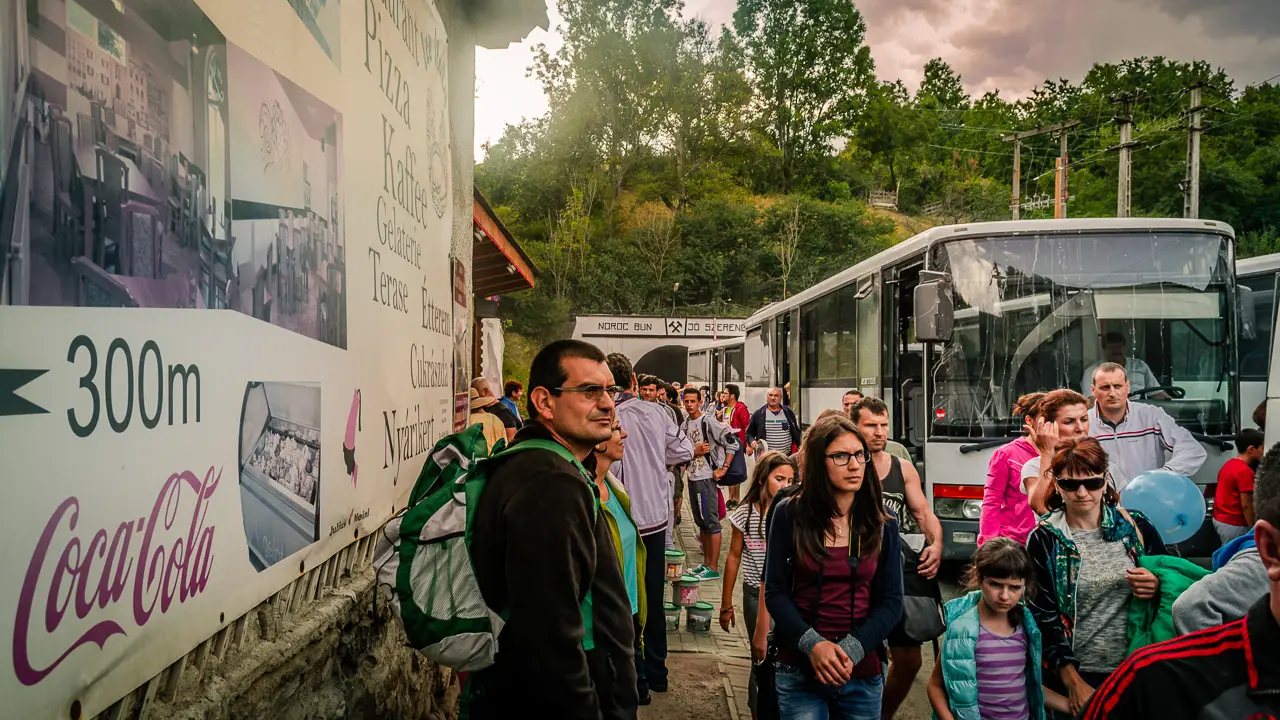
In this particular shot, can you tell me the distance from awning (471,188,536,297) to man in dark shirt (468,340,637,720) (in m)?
5.42

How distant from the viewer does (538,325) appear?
4806cm

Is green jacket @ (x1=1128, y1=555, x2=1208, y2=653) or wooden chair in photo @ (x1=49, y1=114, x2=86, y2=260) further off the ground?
wooden chair in photo @ (x1=49, y1=114, x2=86, y2=260)

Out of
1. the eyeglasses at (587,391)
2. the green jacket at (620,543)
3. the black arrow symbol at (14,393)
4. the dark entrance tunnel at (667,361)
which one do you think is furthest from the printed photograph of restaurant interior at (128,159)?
the dark entrance tunnel at (667,361)

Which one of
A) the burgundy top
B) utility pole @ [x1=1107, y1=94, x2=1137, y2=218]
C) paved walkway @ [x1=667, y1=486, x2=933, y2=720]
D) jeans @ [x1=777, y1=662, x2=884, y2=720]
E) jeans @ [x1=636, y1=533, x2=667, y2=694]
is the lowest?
paved walkway @ [x1=667, y1=486, x2=933, y2=720]

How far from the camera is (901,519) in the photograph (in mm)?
5336

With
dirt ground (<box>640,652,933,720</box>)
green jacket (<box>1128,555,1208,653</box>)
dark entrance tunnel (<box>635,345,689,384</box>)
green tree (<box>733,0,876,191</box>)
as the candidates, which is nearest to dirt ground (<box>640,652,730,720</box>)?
dirt ground (<box>640,652,933,720</box>)

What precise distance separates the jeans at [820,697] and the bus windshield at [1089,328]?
200 inches

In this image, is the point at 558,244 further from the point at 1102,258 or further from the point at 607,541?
the point at 607,541

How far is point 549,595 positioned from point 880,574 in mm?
2091

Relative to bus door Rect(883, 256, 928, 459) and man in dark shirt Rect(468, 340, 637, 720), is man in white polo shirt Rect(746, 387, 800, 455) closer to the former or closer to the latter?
bus door Rect(883, 256, 928, 459)

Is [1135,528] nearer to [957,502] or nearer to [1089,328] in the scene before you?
[957,502]

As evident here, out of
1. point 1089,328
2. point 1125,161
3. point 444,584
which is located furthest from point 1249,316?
point 1125,161

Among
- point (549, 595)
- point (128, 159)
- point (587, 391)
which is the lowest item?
point (549, 595)

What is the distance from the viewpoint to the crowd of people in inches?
87.7
